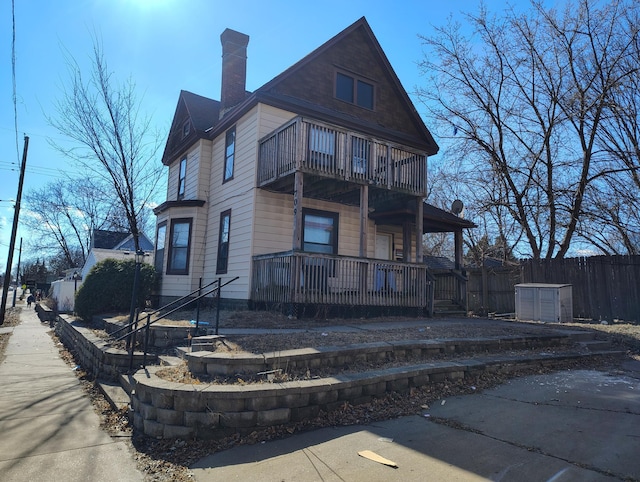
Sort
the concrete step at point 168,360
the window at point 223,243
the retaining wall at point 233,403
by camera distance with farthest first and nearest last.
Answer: the window at point 223,243, the concrete step at point 168,360, the retaining wall at point 233,403

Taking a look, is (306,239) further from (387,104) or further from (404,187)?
(387,104)

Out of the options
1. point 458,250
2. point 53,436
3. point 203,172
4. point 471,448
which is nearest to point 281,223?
point 203,172

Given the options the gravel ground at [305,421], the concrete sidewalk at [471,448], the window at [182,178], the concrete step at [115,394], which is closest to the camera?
the concrete sidewalk at [471,448]

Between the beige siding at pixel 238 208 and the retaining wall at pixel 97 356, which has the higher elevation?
the beige siding at pixel 238 208

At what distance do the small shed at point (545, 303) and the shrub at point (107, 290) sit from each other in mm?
11010

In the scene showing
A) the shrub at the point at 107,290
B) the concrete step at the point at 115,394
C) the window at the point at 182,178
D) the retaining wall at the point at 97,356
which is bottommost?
the concrete step at the point at 115,394

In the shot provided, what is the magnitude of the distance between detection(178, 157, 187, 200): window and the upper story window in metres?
6.30

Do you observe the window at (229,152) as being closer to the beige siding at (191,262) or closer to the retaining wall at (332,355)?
the beige siding at (191,262)

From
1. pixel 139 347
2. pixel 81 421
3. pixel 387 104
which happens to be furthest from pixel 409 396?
pixel 387 104

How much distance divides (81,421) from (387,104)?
12.8m

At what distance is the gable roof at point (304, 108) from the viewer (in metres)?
11.7

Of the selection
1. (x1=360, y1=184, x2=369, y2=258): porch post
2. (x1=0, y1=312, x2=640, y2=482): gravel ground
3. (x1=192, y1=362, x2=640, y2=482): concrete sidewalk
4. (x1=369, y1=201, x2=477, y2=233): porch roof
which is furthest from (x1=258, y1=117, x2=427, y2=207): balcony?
(x1=192, y1=362, x2=640, y2=482): concrete sidewalk

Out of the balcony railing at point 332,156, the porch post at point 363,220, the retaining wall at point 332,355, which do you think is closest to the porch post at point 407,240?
the balcony railing at point 332,156

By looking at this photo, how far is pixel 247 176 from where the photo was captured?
11539 millimetres
